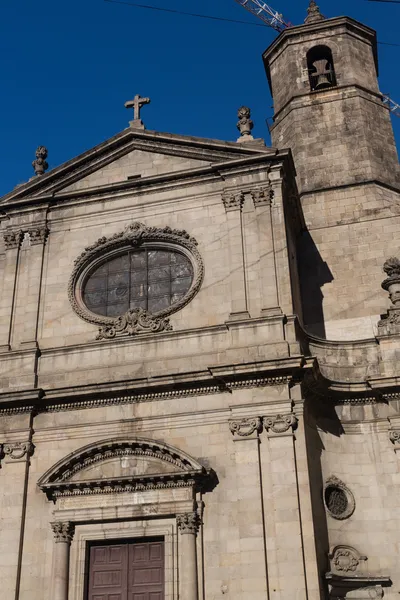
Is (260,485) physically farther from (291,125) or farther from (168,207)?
(291,125)

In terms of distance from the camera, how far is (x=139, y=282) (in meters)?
18.5

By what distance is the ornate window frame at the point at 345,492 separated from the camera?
1566 cm

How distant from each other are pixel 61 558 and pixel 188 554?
2.57m

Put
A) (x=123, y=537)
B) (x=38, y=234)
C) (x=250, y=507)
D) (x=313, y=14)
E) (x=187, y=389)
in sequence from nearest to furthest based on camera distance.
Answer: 1. (x=250, y=507)
2. (x=123, y=537)
3. (x=187, y=389)
4. (x=38, y=234)
5. (x=313, y=14)

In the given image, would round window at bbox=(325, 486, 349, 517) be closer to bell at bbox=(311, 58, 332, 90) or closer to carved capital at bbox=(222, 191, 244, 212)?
carved capital at bbox=(222, 191, 244, 212)

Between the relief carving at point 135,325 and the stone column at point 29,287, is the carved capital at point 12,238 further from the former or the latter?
the relief carving at point 135,325

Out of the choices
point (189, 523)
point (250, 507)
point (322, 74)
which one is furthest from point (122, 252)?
point (322, 74)

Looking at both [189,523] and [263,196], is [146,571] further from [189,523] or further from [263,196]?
[263,196]

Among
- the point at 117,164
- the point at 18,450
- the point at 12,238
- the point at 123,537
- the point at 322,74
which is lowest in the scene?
the point at 123,537

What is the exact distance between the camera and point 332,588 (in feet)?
47.6

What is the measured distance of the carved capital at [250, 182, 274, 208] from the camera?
1814cm

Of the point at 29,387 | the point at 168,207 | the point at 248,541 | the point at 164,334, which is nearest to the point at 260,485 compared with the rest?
the point at 248,541

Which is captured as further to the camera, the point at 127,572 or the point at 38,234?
the point at 38,234

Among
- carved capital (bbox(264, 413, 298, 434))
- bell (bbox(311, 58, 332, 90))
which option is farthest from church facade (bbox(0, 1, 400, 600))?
bell (bbox(311, 58, 332, 90))
